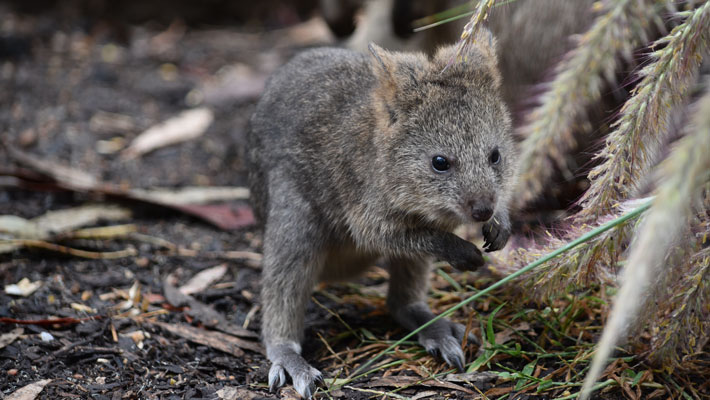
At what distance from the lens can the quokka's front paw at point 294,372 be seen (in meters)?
3.86

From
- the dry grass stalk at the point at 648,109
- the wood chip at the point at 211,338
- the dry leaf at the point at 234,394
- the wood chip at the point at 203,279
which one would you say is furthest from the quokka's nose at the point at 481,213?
the wood chip at the point at 203,279

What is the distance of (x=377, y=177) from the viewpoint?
410 cm

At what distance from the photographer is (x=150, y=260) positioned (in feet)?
17.4

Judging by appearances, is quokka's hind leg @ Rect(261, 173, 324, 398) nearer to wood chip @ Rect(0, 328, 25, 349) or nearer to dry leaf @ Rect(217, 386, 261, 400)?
dry leaf @ Rect(217, 386, 261, 400)

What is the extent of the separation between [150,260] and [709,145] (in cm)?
416

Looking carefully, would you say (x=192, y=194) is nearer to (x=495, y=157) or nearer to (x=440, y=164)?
(x=440, y=164)

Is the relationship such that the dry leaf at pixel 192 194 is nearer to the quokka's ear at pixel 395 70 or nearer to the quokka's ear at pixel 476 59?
the quokka's ear at pixel 395 70

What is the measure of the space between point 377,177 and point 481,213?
0.69m

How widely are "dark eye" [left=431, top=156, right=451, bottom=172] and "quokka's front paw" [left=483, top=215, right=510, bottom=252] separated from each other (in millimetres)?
389

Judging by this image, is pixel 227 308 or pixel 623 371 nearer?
pixel 623 371

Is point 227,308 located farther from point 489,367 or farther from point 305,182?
point 489,367

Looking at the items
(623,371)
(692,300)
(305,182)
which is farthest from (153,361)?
(692,300)

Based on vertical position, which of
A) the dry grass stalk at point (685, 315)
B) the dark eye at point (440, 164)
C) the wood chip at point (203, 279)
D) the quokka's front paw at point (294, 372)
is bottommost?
the wood chip at point (203, 279)

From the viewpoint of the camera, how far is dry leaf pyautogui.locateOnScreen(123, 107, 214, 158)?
7211 millimetres
